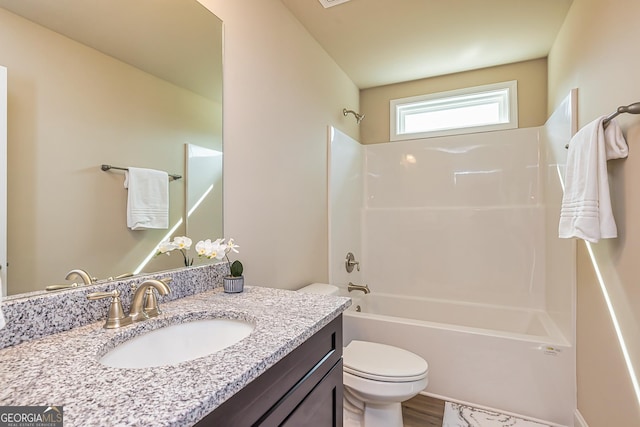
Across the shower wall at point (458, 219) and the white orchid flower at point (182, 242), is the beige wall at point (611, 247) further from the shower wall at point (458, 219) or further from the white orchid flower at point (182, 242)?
the white orchid flower at point (182, 242)

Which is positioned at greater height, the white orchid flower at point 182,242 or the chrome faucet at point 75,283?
the white orchid flower at point 182,242

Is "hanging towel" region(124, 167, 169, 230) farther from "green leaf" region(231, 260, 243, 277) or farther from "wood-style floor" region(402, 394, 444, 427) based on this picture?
"wood-style floor" region(402, 394, 444, 427)

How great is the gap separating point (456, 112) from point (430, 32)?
95cm

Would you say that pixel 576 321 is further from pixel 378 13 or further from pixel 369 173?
pixel 378 13

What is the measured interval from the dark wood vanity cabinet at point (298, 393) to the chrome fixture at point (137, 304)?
42 cm

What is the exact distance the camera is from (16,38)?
2.58ft

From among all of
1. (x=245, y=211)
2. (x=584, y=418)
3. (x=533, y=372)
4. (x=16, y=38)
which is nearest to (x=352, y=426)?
(x=533, y=372)

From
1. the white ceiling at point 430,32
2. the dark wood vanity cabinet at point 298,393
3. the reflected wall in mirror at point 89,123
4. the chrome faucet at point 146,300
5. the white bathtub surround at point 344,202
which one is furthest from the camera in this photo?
the white bathtub surround at point 344,202

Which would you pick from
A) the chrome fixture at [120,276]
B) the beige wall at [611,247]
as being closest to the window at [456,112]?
the beige wall at [611,247]

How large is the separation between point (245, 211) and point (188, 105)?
55cm

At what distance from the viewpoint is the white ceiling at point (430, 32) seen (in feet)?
6.25

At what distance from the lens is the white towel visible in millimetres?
1241

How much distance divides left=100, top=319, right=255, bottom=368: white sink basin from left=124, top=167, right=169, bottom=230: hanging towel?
1.31 feet

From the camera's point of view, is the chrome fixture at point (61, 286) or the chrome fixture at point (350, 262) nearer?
the chrome fixture at point (61, 286)
